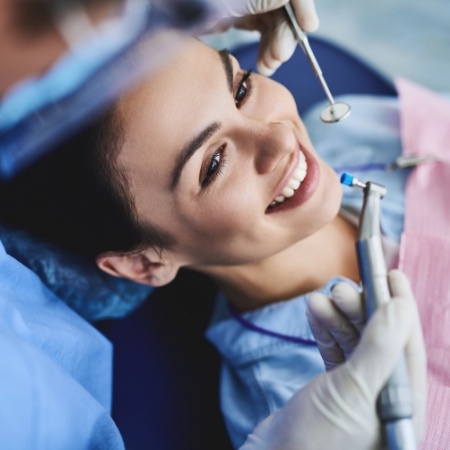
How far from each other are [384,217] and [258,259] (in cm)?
32

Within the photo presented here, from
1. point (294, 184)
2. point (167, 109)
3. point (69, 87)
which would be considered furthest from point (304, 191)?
point (69, 87)

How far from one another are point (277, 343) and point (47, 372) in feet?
1.31

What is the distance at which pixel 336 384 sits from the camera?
1.91 feet

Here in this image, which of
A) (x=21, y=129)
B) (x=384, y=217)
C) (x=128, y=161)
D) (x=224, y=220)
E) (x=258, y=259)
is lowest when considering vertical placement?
(x=384, y=217)

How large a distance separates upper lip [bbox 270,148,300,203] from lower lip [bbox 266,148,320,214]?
27mm

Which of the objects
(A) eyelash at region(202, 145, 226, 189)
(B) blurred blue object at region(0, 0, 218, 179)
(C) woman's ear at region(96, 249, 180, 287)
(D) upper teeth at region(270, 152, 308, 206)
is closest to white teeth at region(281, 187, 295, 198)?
(D) upper teeth at region(270, 152, 308, 206)

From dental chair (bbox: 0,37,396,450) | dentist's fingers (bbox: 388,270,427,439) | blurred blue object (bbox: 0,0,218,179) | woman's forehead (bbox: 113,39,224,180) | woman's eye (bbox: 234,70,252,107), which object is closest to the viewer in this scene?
blurred blue object (bbox: 0,0,218,179)

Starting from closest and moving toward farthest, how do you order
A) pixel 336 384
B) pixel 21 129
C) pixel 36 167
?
pixel 21 129 < pixel 336 384 < pixel 36 167

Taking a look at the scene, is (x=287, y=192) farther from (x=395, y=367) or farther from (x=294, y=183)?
(x=395, y=367)

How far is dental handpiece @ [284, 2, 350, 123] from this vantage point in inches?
32.9

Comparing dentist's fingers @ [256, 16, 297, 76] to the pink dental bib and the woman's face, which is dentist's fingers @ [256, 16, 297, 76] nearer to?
the woman's face

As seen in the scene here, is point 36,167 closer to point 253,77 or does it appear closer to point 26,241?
point 26,241

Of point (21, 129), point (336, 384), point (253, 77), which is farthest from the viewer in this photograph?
point (253, 77)

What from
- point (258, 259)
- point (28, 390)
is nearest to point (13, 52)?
point (28, 390)
